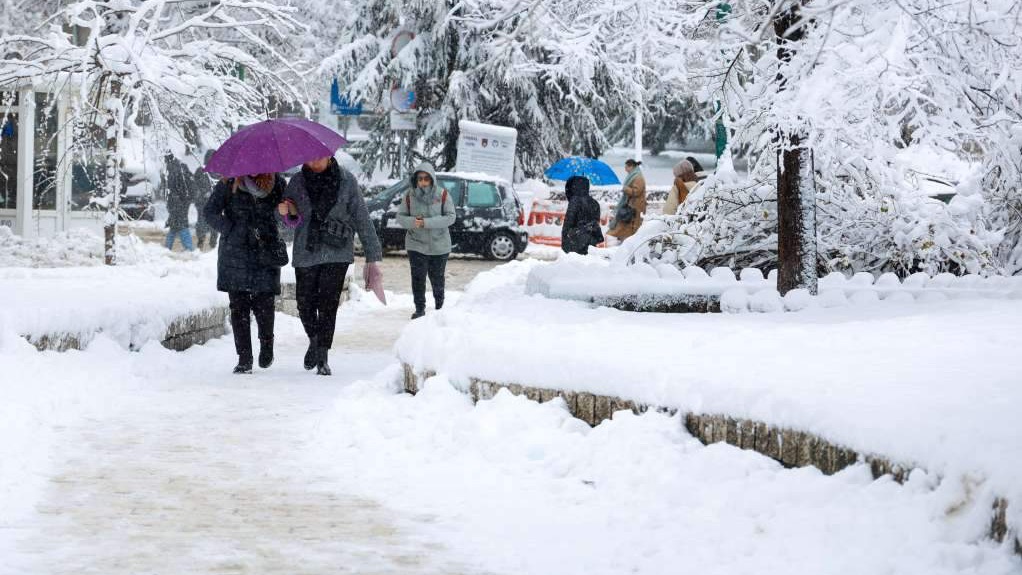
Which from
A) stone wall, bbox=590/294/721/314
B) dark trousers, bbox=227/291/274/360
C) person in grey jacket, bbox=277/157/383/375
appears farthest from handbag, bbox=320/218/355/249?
stone wall, bbox=590/294/721/314

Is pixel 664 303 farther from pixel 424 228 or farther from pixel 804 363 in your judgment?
pixel 424 228

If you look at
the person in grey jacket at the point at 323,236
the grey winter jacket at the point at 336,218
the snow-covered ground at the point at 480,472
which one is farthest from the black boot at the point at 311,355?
the snow-covered ground at the point at 480,472

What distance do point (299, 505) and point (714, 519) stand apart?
1765mm

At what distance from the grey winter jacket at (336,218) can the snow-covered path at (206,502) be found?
1.33 meters

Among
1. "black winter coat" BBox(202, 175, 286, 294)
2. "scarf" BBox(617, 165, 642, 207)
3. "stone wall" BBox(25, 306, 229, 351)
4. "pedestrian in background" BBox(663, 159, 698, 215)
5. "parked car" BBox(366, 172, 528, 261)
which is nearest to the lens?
"stone wall" BBox(25, 306, 229, 351)

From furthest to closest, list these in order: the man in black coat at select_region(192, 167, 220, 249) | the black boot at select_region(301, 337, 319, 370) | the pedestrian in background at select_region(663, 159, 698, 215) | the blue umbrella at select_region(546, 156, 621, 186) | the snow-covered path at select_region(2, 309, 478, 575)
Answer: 1. the blue umbrella at select_region(546, 156, 621, 186)
2. the man in black coat at select_region(192, 167, 220, 249)
3. the pedestrian in background at select_region(663, 159, 698, 215)
4. the black boot at select_region(301, 337, 319, 370)
5. the snow-covered path at select_region(2, 309, 478, 575)

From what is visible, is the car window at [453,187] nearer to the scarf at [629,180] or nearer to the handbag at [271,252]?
the scarf at [629,180]

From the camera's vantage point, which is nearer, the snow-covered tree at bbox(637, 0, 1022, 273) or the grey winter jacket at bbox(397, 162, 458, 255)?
the snow-covered tree at bbox(637, 0, 1022, 273)

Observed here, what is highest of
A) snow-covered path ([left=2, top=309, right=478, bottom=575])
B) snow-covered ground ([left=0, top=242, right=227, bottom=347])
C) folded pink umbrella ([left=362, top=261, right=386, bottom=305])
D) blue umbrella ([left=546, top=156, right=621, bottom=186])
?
blue umbrella ([left=546, top=156, right=621, bottom=186])

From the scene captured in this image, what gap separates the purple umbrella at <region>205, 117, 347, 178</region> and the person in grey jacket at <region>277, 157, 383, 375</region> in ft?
0.61

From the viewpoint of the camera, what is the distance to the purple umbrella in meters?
10.4

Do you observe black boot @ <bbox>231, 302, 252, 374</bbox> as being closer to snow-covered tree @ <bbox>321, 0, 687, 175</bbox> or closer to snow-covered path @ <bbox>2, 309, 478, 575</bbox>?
snow-covered path @ <bbox>2, 309, 478, 575</bbox>

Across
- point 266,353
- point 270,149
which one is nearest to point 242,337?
point 266,353

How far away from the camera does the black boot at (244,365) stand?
10.9 metres
